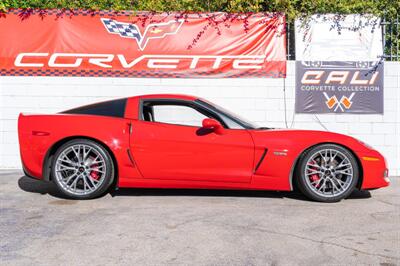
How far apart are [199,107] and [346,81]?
382 centimetres

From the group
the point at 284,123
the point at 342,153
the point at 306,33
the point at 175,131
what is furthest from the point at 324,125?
the point at 175,131

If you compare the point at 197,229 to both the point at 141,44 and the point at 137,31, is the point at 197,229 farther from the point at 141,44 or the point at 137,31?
the point at 137,31

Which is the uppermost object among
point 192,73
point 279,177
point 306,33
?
point 306,33

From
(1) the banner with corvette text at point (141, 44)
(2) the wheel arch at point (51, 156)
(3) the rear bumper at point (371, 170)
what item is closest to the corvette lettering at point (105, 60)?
(1) the banner with corvette text at point (141, 44)

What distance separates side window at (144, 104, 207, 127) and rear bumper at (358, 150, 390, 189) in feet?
6.65

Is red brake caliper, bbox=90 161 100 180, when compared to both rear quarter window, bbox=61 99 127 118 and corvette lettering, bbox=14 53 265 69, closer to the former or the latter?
rear quarter window, bbox=61 99 127 118

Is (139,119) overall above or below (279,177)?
above

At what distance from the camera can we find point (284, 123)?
29.0 ft

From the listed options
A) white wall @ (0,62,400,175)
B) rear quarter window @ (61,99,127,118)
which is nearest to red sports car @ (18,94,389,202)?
rear quarter window @ (61,99,127,118)

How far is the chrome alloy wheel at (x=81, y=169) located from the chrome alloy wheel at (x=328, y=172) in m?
2.44

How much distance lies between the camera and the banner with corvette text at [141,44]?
29.0 ft

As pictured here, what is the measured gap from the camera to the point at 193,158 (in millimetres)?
5742

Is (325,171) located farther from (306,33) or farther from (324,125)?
(306,33)

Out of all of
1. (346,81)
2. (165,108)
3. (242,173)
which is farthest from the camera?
(346,81)
